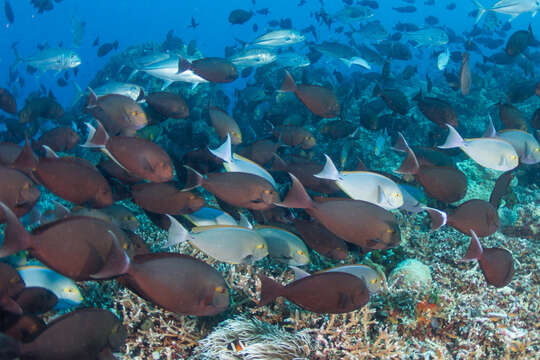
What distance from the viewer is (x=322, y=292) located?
2.29m

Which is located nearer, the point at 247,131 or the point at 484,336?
the point at 484,336

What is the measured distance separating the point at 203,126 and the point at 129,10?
394 ft

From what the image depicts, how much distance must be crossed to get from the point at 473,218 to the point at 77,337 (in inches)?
134

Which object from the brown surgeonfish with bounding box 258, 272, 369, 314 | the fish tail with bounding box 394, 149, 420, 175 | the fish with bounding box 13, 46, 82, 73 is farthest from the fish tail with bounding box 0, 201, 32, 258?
the fish with bounding box 13, 46, 82, 73

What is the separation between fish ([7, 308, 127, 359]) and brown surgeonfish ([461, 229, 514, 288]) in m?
2.75

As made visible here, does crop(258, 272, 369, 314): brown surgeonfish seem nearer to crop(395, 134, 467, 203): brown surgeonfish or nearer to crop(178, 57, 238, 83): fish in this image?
crop(395, 134, 467, 203): brown surgeonfish

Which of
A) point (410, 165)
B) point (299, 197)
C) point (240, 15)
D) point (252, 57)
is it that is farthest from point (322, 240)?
point (240, 15)

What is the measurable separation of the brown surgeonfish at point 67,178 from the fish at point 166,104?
80.7 inches

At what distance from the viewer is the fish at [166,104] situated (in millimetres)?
4816

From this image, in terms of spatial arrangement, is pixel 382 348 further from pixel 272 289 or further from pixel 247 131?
pixel 247 131

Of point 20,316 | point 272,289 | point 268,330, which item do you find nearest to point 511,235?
point 268,330

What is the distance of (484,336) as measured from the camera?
3.29 meters

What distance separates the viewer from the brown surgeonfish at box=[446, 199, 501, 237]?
330cm

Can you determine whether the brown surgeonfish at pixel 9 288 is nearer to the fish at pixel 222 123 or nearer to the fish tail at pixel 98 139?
the fish tail at pixel 98 139
